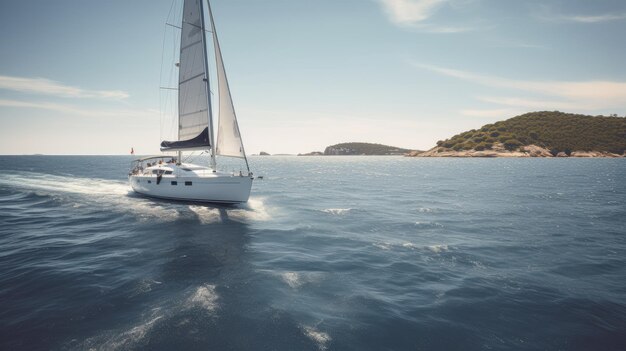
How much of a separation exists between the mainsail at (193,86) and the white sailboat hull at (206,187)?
3.21 m

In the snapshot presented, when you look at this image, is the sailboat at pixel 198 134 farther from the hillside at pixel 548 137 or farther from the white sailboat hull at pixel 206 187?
the hillside at pixel 548 137

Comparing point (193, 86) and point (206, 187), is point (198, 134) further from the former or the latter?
point (206, 187)

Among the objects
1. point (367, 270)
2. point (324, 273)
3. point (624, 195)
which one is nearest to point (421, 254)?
point (367, 270)

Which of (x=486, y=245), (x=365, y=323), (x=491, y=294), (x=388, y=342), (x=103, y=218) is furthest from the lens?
(x=103, y=218)

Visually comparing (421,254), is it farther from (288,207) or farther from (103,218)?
(103,218)

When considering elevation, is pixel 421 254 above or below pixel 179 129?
below

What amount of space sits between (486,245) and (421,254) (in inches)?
162

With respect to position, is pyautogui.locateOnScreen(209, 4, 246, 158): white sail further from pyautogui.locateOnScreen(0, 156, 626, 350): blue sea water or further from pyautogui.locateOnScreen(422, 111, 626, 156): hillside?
pyautogui.locateOnScreen(422, 111, 626, 156): hillside

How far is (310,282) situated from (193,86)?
2178 centimetres

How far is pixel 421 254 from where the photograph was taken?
13.2m

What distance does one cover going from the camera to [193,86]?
25.1 m

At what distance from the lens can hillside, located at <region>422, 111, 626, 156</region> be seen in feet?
479

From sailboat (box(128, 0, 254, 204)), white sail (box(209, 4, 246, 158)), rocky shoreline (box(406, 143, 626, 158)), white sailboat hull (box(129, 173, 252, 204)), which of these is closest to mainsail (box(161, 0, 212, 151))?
sailboat (box(128, 0, 254, 204))

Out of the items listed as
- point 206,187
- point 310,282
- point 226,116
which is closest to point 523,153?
point 226,116
